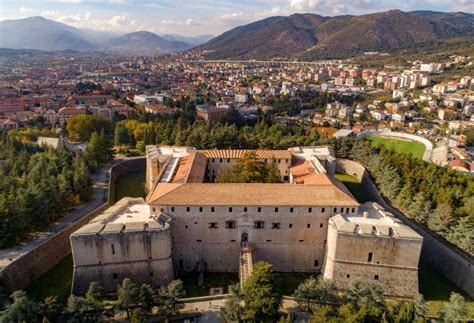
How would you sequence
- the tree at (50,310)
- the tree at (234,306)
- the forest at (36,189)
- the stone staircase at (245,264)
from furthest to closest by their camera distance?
the forest at (36,189) < the stone staircase at (245,264) < the tree at (234,306) < the tree at (50,310)

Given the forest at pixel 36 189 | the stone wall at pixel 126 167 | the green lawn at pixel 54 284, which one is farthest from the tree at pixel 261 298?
the stone wall at pixel 126 167

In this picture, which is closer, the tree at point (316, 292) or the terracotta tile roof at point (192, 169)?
the tree at point (316, 292)

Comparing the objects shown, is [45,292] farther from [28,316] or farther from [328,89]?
[328,89]

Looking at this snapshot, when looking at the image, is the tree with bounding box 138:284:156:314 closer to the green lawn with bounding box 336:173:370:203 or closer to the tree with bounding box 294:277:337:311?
the tree with bounding box 294:277:337:311

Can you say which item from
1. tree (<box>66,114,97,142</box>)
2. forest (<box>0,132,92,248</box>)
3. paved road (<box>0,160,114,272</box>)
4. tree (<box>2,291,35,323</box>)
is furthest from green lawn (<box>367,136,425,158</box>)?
tree (<box>2,291,35,323</box>)

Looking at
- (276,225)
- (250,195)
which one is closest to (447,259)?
(276,225)

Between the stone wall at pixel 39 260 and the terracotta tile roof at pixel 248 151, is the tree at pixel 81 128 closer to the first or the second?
the terracotta tile roof at pixel 248 151

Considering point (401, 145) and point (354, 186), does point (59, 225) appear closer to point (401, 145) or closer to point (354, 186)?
point (354, 186)

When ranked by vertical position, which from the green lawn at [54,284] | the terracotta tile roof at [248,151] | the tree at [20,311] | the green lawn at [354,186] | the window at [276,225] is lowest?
the green lawn at [54,284]
